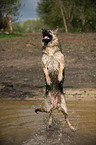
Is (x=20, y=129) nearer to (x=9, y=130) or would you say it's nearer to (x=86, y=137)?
(x=9, y=130)

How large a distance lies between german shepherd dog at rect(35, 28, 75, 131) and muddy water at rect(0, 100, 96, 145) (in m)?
0.83

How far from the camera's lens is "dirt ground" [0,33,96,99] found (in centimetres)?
884

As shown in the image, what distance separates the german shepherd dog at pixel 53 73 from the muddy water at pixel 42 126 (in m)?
0.83

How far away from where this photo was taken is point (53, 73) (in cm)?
435

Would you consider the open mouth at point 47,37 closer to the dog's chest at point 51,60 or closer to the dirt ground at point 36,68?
the dog's chest at point 51,60

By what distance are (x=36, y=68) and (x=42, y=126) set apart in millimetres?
6074

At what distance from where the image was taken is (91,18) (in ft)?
72.3

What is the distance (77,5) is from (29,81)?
15.6 metres

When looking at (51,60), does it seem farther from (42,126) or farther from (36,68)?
(36,68)

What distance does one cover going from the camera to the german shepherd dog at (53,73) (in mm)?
4230

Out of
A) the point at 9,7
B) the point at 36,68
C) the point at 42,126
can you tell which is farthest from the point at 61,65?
the point at 9,7

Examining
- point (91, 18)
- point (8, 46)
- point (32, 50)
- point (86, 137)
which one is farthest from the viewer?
point (91, 18)

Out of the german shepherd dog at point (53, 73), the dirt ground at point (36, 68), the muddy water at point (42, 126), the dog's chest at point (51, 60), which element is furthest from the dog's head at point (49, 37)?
the dirt ground at point (36, 68)

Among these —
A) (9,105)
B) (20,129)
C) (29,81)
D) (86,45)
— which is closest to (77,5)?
(86,45)
